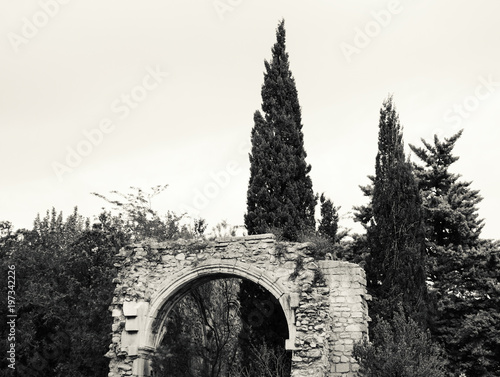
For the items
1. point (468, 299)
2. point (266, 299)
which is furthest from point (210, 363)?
point (468, 299)

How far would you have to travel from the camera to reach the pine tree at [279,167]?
51.4 ft

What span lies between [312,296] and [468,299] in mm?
6355

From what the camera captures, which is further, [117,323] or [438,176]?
[438,176]

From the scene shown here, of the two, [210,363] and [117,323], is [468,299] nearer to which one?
[210,363]

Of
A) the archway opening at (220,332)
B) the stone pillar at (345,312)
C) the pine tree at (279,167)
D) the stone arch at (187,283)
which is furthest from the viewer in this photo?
the pine tree at (279,167)

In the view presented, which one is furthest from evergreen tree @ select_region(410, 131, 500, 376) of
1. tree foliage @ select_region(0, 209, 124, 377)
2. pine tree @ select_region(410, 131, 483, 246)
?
tree foliage @ select_region(0, 209, 124, 377)

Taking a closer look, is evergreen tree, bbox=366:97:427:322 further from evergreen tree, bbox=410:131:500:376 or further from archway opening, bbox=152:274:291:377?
archway opening, bbox=152:274:291:377

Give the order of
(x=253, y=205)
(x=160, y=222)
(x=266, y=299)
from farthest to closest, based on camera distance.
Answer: (x=160, y=222) < (x=253, y=205) < (x=266, y=299)

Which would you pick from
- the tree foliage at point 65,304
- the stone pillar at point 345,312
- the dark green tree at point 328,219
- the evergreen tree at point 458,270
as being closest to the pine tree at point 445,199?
the evergreen tree at point 458,270

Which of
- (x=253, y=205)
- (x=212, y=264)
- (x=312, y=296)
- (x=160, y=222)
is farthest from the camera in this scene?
(x=160, y=222)

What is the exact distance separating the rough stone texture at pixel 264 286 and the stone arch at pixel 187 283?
20 mm

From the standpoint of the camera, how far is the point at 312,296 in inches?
491

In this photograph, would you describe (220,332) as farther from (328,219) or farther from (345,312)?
(345,312)

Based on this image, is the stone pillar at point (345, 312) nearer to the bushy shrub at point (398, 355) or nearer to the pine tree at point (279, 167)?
the bushy shrub at point (398, 355)
